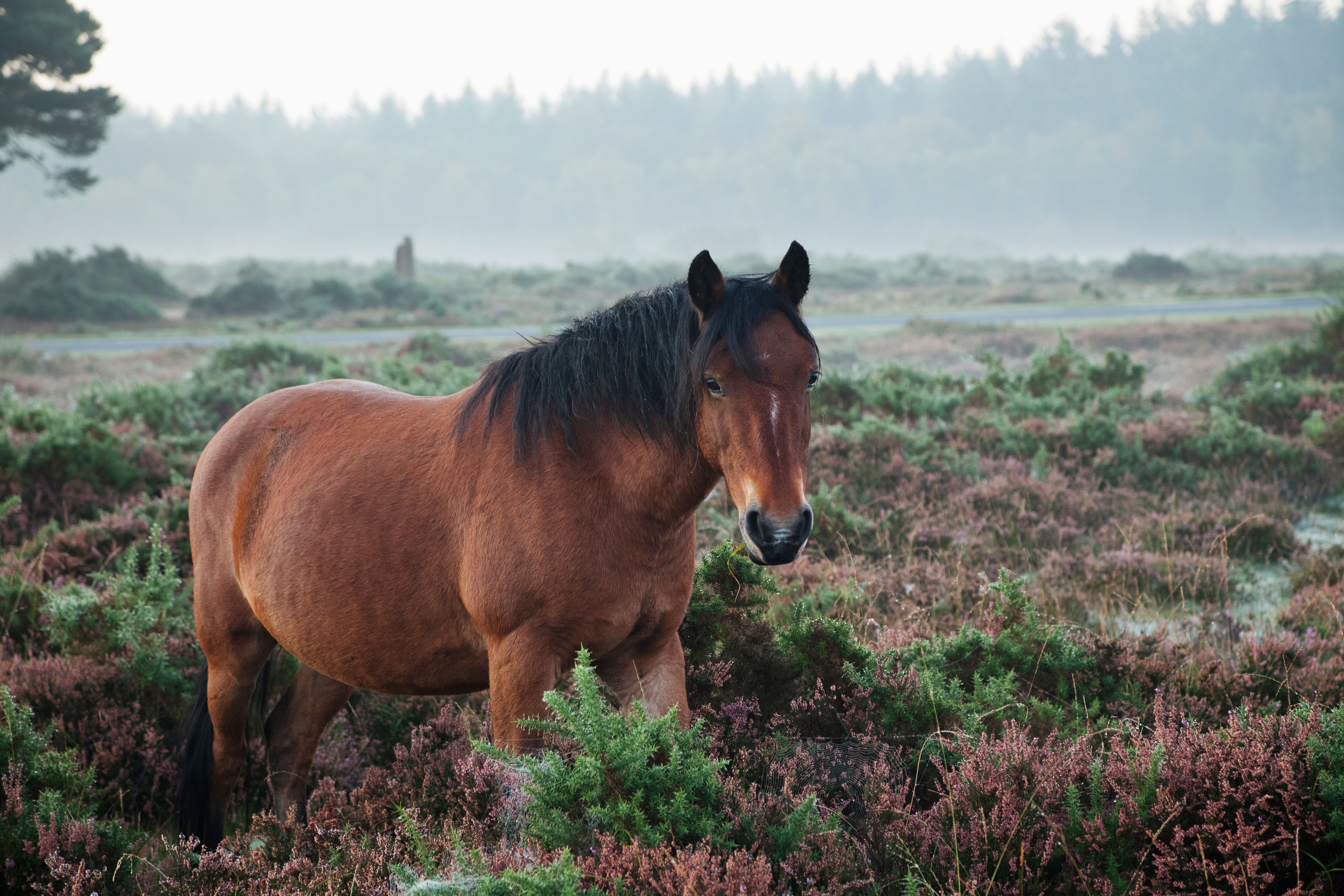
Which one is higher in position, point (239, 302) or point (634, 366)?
point (239, 302)

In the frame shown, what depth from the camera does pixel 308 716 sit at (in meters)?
3.77

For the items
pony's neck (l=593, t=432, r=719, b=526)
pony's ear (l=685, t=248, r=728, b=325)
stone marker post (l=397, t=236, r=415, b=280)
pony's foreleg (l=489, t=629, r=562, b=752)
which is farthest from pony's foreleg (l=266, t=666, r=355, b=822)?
stone marker post (l=397, t=236, r=415, b=280)

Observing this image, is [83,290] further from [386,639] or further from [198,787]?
[386,639]

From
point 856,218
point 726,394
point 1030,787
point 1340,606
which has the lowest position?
point 1340,606

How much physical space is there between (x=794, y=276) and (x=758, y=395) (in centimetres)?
49

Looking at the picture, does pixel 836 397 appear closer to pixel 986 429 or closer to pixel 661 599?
pixel 986 429

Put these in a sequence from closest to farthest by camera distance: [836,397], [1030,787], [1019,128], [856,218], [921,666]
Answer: [1030,787], [921,666], [836,397], [856,218], [1019,128]

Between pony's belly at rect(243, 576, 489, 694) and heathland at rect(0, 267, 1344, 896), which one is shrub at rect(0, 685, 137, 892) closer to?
heathland at rect(0, 267, 1344, 896)

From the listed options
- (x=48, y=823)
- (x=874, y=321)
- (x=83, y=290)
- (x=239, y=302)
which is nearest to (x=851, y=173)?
(x=874, y=321)

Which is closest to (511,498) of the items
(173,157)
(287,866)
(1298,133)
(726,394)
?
(726,394)

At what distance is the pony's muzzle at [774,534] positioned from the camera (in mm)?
2244

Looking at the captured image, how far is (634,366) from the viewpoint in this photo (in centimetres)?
275

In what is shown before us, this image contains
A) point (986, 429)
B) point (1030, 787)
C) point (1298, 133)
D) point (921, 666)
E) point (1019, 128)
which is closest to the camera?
point (1030, 787)

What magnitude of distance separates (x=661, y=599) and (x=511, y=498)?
598mm
